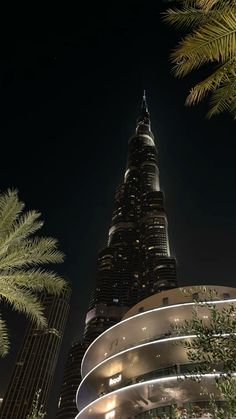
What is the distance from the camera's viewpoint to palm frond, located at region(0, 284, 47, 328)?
11.6 m

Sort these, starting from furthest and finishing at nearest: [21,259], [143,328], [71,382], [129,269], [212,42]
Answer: [129,269], [71,382], [143,328], [21,259], [212,42]

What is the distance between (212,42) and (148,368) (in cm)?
3467

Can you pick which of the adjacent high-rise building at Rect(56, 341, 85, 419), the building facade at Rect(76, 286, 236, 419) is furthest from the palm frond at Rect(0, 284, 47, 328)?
the adjacent high-rise building at Rect(56, 341, 85, 419)

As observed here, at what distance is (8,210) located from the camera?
11.9m

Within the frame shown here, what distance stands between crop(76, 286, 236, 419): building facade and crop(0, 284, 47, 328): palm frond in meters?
19.4

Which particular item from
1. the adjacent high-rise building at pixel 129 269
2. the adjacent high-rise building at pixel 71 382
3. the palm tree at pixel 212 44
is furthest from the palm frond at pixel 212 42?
the adjacent high-rise building at pixel 71 382

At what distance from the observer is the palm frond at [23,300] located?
11.6 meters

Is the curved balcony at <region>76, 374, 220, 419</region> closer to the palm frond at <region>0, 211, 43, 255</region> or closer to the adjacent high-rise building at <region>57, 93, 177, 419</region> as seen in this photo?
the palm frond at <region>0, 211, 43, 255</region>

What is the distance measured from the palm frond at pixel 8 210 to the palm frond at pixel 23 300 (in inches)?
72.5

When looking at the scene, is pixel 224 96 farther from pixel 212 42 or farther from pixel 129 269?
pixel 129 269

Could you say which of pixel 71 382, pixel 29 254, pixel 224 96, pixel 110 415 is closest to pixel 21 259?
pixel 29 254

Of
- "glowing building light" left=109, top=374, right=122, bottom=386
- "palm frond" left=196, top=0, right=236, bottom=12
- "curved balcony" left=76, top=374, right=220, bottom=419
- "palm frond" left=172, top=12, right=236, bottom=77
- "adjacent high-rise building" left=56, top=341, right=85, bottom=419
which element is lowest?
"palm frond" left=172, top=12, right=236, bottom=77

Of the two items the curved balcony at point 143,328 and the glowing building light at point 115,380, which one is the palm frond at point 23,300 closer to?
the curved balcony at point 143,328

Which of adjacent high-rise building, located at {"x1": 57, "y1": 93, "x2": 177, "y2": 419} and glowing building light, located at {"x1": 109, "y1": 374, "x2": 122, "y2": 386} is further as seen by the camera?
adjacent high-rise building, located at {"x1": 57, "y1": 93, "x2": 177, "y2": 419}
